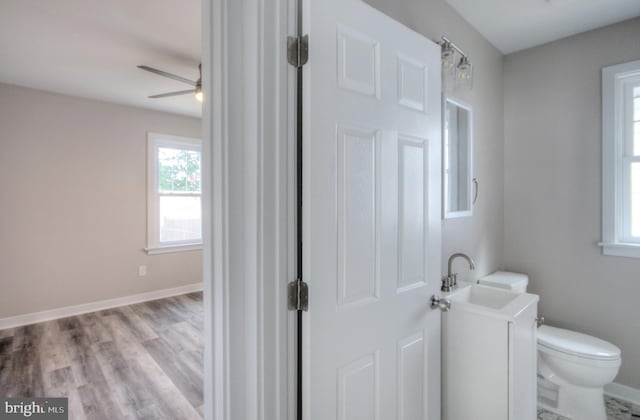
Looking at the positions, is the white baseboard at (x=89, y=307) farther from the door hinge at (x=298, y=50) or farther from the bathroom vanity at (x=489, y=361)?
the door hinge at (x=298, y=50)

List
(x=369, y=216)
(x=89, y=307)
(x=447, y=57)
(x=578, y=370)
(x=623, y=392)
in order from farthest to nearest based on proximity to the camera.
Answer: (x=89, y=307)
(x=623, y=392)
(x=578, y=370)
(x=447, y=57)
(x=369, y=216)

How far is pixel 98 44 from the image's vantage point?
2.38m

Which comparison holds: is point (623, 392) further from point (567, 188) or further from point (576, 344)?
point (567, 188)

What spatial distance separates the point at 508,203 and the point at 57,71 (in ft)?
13.8

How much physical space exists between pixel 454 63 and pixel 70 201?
13.6ft

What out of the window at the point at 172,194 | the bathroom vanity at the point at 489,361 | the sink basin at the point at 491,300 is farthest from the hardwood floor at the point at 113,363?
the sink basin at the point at 491,300

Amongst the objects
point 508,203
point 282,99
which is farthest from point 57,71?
point 508,203

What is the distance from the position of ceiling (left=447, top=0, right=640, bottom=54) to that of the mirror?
0.58 meters

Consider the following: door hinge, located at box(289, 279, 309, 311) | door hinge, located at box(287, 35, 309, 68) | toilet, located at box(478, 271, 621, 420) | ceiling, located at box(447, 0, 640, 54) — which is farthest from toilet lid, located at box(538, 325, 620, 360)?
door hinge, located at box(287, 35, 309, 68)

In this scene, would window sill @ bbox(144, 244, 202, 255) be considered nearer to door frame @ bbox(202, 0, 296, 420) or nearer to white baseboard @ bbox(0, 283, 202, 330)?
white baseboard @ bbox(0, 283, 202, 330)

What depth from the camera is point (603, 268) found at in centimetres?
218


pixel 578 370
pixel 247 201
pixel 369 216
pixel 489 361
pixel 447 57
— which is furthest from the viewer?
pixel 578 370

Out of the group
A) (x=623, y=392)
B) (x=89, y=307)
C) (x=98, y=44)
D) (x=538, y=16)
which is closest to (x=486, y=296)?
(x=623, y=392)

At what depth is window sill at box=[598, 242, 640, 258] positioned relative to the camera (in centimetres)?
205
